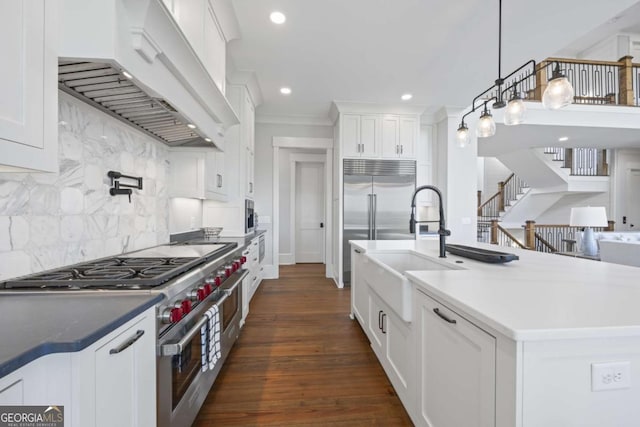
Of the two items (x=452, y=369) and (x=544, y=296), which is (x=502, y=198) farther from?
(x=452, y=369)

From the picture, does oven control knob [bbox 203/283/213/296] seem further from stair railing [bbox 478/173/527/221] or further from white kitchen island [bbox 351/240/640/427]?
stair railing [bbox 478/173/527/221]

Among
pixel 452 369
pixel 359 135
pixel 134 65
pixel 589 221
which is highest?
pixel 359 135

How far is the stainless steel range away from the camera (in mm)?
1031

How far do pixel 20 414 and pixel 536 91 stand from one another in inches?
252

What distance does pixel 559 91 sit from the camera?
1699 millimetres

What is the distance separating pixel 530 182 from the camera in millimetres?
7422

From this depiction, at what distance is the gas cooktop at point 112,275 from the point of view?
40.2 inches

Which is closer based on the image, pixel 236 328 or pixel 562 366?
pixel 562 366

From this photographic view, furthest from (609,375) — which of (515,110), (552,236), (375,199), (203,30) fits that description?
(552,236)

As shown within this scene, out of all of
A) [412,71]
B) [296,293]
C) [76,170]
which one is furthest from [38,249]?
[412,71]

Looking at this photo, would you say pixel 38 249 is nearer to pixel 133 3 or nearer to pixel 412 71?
pixel 133 3

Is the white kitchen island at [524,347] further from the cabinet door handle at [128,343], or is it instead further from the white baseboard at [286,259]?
the white baseboard at [286,259]

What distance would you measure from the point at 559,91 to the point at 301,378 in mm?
2622

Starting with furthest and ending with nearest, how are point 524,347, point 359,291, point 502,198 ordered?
1. point 502,198
2. point 359,291
3. point 524,347
